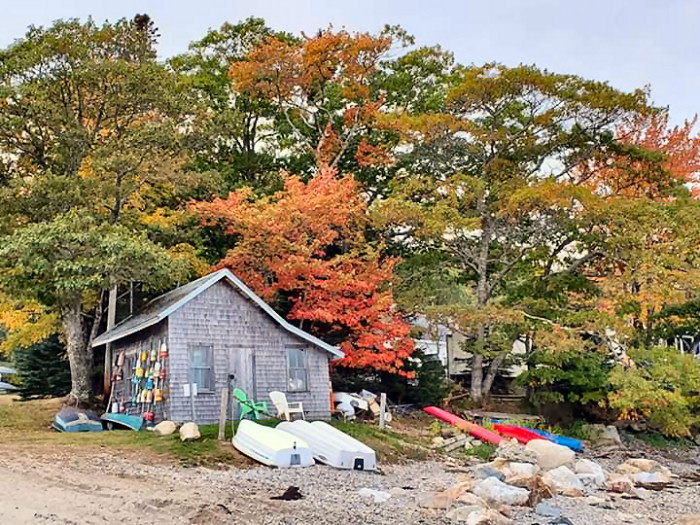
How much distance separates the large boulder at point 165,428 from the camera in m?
14.8

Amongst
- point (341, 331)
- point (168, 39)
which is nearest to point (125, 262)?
point (341, 331)

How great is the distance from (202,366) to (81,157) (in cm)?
819

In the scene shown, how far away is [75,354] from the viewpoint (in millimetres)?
19766

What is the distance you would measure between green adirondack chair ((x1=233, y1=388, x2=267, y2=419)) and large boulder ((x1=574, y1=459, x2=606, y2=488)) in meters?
7.34

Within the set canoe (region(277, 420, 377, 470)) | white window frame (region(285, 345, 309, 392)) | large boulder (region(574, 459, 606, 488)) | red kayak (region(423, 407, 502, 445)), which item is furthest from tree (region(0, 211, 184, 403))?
large boulder (region(574, 459, 606, 488))

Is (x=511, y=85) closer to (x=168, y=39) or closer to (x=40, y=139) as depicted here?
(x=168, y=39)

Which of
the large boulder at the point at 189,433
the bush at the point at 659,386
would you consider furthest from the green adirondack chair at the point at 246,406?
the bush at the point at 659,386

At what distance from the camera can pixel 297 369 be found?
18.0 m

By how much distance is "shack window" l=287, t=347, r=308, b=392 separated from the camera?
17766mm

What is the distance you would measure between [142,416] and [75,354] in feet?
16.2

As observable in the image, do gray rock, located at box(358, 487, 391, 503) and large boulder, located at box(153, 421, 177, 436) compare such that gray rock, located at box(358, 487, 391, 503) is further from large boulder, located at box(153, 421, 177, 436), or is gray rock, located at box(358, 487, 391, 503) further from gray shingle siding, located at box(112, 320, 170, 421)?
gray shingle siding, located at box(112, 320, 170, 421)

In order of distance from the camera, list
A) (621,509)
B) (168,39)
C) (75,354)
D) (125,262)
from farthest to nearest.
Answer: (168,39)
(75,354)
(125,262)
(621,509)

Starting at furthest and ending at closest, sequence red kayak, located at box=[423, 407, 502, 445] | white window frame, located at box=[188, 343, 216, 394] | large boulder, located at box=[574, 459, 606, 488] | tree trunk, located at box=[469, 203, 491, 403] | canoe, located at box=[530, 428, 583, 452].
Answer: tree trunk, located at box=[469, 203, 491, 403] → canoe, located at box=[530, 428, 583, 452] → red kayak, located at box=[423, 407, 502, 445] → white window frame, located at box=[188, 343, 216, 394] → large boulder, located at box=[574, 459, 606, 488]

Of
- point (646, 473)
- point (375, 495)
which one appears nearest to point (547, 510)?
point (375, 495)
